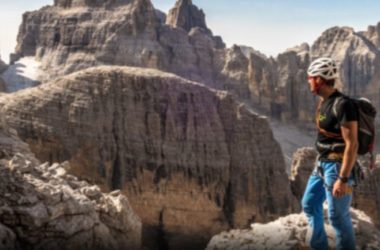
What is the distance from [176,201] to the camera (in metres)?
27.8

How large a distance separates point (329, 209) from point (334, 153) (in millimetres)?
534

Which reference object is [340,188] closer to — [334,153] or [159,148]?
[334,153]

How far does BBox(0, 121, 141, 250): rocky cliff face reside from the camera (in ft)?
27.5

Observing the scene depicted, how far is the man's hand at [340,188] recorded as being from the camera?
6.05 meters

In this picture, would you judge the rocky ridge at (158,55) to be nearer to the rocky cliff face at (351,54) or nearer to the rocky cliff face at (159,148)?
the rocky cliff face at (351,54)

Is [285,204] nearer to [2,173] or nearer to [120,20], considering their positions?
[2,173]

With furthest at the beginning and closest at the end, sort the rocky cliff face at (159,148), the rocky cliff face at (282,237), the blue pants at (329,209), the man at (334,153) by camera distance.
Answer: the rocky cliff face at (159,148)
the rocky cliff face at (282,237)
the blue pants at (329,209)
the man at (334,153)

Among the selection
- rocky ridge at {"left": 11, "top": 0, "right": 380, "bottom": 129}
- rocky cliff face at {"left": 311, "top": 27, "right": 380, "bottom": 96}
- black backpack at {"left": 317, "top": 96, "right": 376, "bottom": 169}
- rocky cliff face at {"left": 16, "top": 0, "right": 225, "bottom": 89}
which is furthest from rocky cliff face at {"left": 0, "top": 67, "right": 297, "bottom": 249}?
Answer: rocky cliff face at {"left": 311, "top": 27, "right": 380, "bottom": 96}

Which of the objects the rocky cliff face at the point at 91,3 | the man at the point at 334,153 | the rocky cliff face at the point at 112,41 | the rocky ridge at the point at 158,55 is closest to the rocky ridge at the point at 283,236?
the man at the point at 334,153

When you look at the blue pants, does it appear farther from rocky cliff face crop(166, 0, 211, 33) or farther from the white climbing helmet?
rocky cliff face crop(166, 0, 211, 33)

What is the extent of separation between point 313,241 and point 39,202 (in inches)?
150

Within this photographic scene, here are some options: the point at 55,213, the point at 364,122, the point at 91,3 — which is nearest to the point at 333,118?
the point at 364,122

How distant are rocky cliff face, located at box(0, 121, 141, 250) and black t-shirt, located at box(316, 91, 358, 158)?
3904 mm

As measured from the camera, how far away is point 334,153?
6336 millimetres
